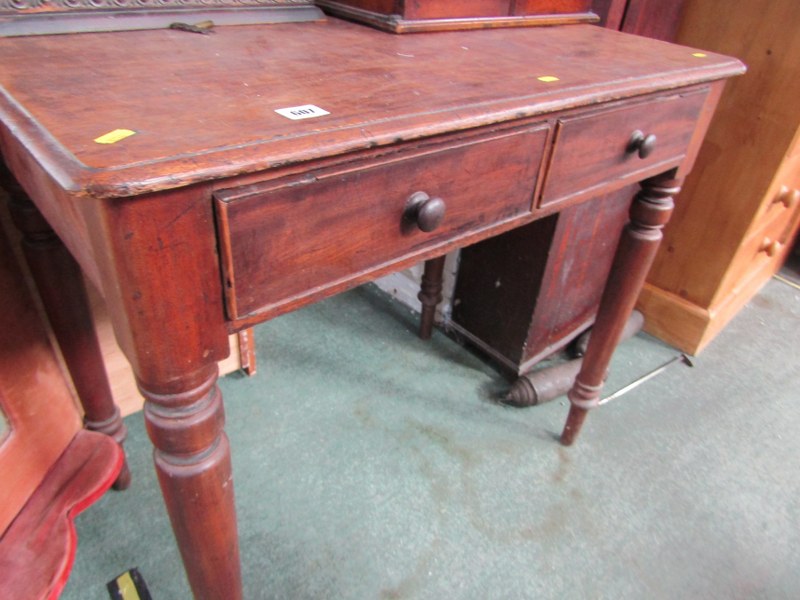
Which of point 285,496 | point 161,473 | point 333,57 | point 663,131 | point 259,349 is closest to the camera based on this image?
point 161,473

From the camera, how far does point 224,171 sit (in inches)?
17.3

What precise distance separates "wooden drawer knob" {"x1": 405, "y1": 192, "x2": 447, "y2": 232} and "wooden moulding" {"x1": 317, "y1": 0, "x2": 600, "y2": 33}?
1.43 ft

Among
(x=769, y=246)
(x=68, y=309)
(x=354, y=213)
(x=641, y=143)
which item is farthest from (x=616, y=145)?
(x=769, y=246)

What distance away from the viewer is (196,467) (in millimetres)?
571

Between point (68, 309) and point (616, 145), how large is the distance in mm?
828

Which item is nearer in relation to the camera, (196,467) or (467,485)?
(196,467)

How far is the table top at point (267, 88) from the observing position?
0.44 meters

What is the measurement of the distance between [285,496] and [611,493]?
2.13ft

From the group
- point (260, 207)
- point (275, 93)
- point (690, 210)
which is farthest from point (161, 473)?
point (690, 210)

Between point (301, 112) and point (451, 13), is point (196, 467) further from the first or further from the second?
point (451, 13)

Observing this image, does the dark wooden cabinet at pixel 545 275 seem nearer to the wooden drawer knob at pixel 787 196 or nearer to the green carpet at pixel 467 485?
the green carpet at pixel 467 485

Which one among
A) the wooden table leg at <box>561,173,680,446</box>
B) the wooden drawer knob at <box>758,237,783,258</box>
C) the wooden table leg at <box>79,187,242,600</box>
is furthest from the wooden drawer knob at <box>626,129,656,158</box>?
the wooden drawer knob at <box>758,237,783,258</box>

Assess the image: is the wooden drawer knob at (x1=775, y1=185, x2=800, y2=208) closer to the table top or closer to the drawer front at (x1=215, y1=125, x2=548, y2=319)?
the table top

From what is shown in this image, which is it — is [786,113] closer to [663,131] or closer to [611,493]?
[663,131]
